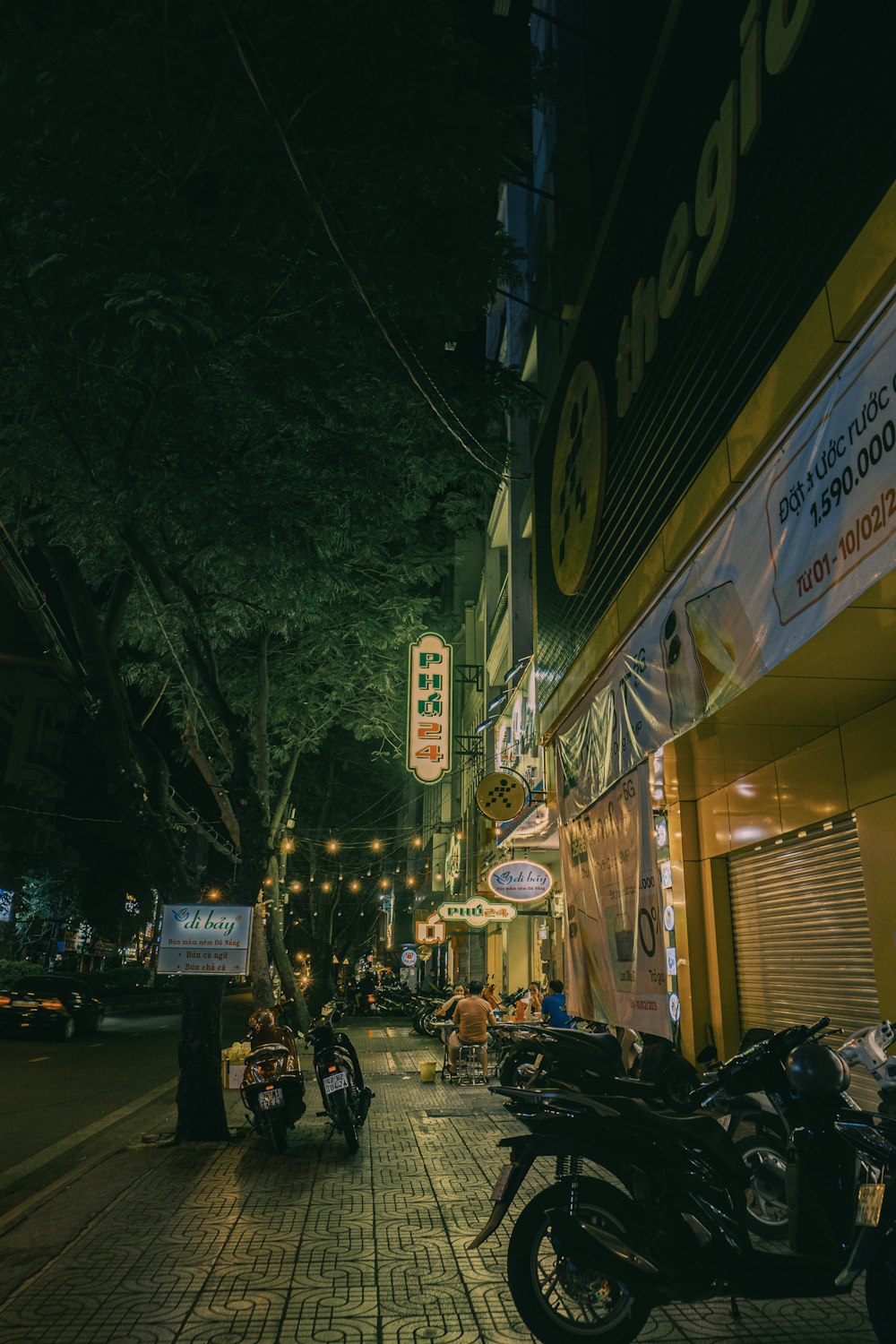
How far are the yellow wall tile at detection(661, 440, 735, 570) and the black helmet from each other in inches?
115

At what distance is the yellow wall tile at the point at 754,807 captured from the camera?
791 centimetres

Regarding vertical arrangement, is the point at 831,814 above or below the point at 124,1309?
above

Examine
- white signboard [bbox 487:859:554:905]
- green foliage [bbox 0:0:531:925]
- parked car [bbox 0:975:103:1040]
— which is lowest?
parked car [bbox 0:975:103:1040]

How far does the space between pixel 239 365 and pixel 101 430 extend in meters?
1.75

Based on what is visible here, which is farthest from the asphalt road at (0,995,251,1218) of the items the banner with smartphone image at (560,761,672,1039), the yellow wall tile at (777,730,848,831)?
the yellow wall tile at (777,730,848,831)

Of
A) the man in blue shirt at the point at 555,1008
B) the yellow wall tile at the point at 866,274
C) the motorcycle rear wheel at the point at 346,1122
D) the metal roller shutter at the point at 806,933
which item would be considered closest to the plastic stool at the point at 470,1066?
the man in blue shirt at the point at 555,1008

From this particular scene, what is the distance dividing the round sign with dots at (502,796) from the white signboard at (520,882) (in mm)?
873

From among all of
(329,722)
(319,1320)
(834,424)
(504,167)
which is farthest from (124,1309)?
(329,722)

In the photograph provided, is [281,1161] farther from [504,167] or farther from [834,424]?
[504,167]

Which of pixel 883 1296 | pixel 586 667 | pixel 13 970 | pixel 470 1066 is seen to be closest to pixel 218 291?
pixel 586 667

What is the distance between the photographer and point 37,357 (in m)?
9.31

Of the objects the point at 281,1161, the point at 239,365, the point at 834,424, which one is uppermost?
the point at 239,365

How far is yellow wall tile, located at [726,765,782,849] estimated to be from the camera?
7.91 meters

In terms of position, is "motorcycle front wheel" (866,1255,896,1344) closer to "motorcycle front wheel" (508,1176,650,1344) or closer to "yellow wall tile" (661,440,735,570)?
"motorcycle front wheel" (508,1176,650,1344)
